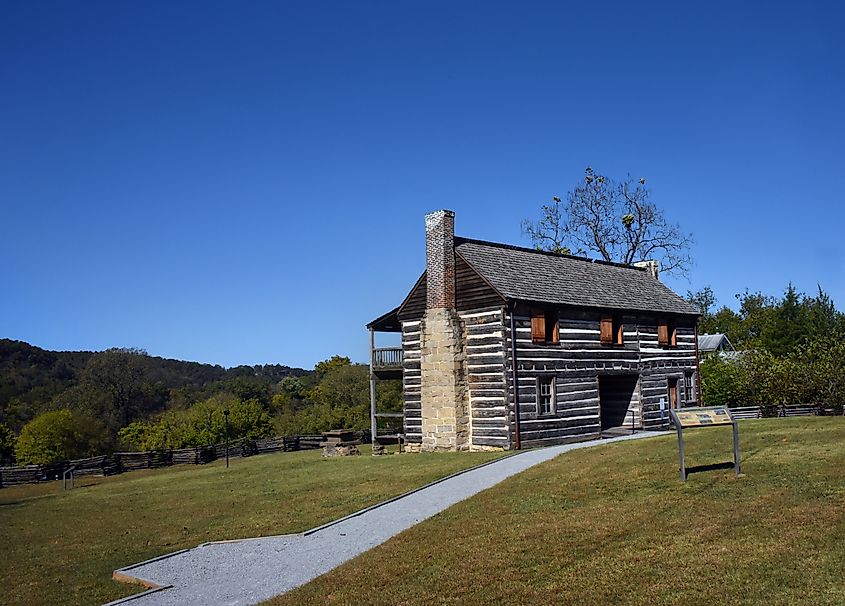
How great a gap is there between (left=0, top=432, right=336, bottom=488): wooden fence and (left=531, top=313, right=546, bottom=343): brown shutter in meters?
20.5

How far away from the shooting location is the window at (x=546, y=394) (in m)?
28.7

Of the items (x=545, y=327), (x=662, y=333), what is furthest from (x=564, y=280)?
(x=662, y=333)

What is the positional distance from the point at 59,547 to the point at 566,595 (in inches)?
465

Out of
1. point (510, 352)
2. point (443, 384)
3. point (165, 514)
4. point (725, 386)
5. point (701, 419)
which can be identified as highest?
point (510, 352)

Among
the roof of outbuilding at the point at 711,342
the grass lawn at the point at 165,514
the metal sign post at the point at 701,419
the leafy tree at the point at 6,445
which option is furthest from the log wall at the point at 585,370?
the roof of outbuilding at the point at 711,342

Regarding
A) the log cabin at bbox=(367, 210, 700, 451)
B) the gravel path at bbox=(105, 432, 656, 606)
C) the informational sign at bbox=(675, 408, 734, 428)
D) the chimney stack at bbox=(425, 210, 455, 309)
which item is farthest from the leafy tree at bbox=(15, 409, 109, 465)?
the informational sign at bbox=(675, 408, 734, 428)

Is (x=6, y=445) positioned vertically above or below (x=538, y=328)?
below

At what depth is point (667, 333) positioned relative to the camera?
35281mm

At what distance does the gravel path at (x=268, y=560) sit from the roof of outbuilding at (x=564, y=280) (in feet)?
41.5

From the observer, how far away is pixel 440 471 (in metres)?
21.9

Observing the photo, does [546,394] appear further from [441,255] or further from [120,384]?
[120,384]

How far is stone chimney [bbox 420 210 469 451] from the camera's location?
2839 cm

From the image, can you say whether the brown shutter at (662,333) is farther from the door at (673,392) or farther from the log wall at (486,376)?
the log wall at (486,376)

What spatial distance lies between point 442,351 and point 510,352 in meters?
2.62
